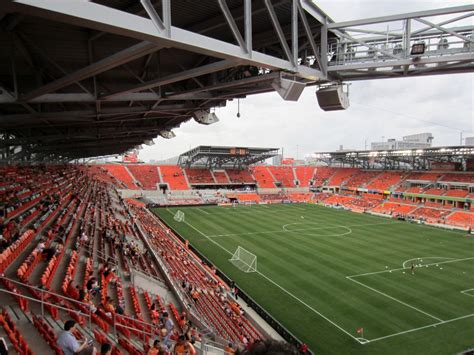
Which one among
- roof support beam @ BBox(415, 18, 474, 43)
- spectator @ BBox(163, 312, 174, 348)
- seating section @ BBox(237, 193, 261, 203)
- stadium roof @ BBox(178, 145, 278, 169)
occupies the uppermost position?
roof support beam @ BBox(415, 18, 474, 43)

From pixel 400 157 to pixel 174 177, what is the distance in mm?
40598

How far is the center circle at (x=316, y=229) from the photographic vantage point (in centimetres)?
3381

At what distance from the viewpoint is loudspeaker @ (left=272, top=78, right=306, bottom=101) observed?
226 inches

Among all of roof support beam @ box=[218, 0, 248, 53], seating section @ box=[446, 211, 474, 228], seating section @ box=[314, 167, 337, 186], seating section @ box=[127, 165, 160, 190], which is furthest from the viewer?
seating section @ box=[314, 167, 337, 186]

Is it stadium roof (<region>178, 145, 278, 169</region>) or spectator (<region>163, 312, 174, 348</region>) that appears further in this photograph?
stadium roof (<region>178, 145, 278, 169</region>)

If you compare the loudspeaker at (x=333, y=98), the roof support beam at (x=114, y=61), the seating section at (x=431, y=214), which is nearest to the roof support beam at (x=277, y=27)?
the loudspeaker at (x=333, y=98)

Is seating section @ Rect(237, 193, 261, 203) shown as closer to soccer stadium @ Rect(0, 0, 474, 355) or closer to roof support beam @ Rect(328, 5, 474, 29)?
soccer stadium @ Rect(0, 0, 474, 355)

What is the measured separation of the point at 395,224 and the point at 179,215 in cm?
2617

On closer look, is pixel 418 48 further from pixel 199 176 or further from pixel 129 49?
pixel 199 176

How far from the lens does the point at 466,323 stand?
1582 cm

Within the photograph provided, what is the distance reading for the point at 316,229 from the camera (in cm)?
3606

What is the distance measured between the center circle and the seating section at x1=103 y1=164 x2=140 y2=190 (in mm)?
30680

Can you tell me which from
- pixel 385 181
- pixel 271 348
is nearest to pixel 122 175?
pixel 385 181

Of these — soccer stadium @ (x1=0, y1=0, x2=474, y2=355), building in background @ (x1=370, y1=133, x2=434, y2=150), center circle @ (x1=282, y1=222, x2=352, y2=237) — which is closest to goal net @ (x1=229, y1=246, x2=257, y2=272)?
soccer stadium @ (x1=0, y1=0, x2=474, y2=355)
